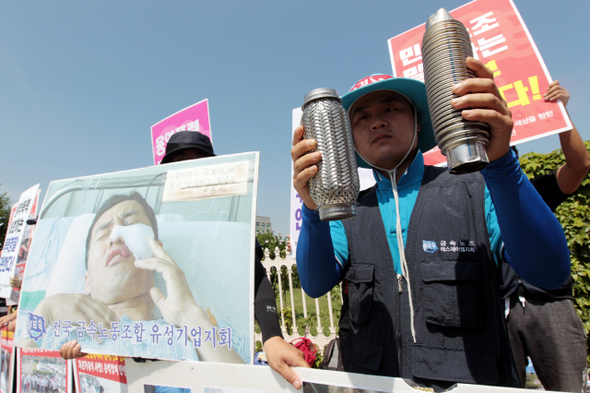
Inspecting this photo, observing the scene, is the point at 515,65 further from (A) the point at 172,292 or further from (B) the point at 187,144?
(A) the point at 172,292

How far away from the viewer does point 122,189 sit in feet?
5.62

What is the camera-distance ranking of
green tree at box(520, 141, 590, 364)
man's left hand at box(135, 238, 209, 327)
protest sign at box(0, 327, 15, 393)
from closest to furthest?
man's left hand at box(135, 238, 209, 327)
green tree at box(520, 141, 590, 364)
protest sign at box(0, 327, 15, 393)

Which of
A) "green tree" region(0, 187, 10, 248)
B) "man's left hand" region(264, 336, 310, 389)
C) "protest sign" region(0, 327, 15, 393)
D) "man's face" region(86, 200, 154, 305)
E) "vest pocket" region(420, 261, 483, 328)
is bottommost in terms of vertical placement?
"protest sign" region(0, 327, 15, 393)

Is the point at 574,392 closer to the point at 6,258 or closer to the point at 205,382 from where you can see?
the point at 205,382

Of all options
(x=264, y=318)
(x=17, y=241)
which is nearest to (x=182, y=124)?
(x=17, y=241)

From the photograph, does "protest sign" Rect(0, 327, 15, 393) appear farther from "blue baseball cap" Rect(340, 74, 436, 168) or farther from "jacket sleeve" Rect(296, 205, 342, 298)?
"blue baseball cap" Rect(340, 74, 436, 168)

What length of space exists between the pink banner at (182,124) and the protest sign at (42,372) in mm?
2660

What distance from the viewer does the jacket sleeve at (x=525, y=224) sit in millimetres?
795

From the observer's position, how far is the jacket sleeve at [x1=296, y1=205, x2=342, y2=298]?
1.07 meters

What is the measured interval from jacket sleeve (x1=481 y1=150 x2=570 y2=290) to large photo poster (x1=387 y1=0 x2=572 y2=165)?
4.70 feet

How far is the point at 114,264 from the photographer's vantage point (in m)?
1.57

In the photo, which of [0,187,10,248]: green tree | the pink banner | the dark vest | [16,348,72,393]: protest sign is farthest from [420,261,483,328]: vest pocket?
[0,187,10,248]: green tree

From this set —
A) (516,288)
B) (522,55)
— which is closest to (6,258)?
(516,288)

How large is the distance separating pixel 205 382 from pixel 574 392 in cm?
269
